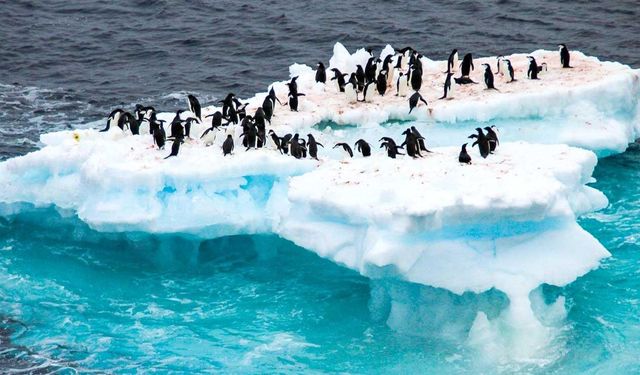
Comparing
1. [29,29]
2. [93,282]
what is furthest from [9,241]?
[29,29]

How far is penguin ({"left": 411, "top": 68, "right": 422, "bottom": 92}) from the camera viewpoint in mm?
22734

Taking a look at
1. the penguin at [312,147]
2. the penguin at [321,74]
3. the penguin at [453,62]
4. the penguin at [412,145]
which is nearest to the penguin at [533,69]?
the penguin at [453,62]

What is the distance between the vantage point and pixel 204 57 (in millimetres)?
32500

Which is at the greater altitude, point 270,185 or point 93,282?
point 270,185

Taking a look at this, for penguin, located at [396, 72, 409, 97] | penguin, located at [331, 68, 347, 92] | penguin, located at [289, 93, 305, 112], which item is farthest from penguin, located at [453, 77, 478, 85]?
penguin, located at [289, 93, 305, 112]

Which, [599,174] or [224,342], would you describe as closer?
[224,342]

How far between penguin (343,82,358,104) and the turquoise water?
4.47m

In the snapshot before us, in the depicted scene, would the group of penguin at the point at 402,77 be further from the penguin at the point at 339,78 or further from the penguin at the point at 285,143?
the penguin at the point at 285,143

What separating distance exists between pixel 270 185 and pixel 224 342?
10.9ft

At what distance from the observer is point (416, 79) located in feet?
75.0

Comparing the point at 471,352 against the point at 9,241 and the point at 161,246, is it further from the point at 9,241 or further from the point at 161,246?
the point at 9,241

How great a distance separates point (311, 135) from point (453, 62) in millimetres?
5713

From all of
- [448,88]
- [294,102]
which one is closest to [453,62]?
[448,88]

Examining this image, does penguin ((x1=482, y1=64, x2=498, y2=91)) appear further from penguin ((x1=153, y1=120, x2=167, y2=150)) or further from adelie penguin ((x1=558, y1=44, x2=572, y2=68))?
penguin ((x1=153, y1=120, x2=167, y2=150))
